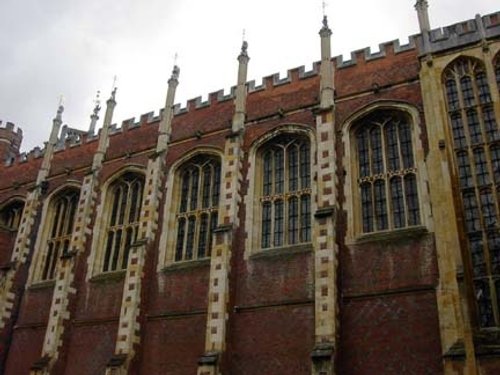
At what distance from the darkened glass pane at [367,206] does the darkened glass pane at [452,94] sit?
10.9ft

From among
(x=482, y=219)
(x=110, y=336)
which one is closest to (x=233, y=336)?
(x=110, y=336)

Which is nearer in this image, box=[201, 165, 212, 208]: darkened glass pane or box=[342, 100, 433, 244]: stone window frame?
box=[342, 100, 433, 244]: stone window frame

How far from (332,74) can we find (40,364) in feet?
46.7

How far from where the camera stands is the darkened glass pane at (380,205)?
16.4 meters

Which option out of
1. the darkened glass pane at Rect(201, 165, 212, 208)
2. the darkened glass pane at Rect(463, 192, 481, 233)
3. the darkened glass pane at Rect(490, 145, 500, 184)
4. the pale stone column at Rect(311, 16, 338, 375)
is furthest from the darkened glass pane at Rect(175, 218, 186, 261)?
the darkened glass pane at Rect(490, 145, 500, 184)

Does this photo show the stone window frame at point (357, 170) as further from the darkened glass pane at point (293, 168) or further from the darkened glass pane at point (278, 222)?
the darkened glass pane at point (278, 222)

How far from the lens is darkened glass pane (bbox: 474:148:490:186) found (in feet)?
48.3

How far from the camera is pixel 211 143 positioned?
20719 mm

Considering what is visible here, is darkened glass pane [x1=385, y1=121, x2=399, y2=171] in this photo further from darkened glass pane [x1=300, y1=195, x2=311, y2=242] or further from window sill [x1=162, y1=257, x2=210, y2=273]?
window sill [x1=162, y1=257, x2=210, y2=273]

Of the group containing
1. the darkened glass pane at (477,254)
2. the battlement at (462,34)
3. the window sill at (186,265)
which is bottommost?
the darkened glass pane at (477,254)

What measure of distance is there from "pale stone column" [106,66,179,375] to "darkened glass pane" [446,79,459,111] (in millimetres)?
10483

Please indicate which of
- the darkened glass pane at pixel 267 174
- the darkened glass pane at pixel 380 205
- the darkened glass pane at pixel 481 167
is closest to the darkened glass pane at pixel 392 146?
the darkened glass pane at pixel 380 205

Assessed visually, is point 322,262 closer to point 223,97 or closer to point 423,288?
point 423,288

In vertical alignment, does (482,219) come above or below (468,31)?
below
